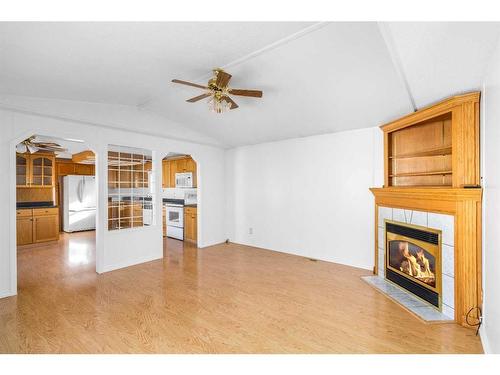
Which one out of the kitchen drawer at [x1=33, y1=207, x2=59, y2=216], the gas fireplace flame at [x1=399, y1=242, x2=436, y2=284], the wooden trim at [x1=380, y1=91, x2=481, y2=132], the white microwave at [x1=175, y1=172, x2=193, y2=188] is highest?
the wooden trim at [x1=380, y1=91, x2=481, y2=132]

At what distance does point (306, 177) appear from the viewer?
190 inches

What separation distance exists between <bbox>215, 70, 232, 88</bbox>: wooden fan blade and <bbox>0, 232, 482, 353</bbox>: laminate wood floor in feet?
8.07

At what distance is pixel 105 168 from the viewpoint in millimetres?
4035

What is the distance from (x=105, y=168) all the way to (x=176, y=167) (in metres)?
2.91

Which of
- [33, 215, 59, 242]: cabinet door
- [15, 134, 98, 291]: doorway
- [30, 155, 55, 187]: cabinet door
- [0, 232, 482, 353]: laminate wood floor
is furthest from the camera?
[30, 155, 55, 187]: cabinet door

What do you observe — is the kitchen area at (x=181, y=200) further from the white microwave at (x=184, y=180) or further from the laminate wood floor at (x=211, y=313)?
the laminate wood floor at (x=211, y=313)

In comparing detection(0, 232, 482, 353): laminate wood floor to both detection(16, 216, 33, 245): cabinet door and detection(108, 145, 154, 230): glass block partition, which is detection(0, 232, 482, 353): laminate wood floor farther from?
detection(16, 216, 33, 245): cabinet door

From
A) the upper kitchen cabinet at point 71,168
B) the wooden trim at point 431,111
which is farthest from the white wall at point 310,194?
the upper kitchen cabinet at point 71,168

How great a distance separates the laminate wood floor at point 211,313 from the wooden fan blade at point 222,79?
2459 millimetres

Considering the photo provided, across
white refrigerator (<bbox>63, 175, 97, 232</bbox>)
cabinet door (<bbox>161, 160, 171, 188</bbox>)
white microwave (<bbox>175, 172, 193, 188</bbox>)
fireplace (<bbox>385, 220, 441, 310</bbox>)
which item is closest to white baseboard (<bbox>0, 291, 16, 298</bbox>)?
white microwave (<bbox>175, 172, 193, 188</bbox>)

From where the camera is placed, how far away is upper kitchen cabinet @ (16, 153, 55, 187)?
19.9 ft

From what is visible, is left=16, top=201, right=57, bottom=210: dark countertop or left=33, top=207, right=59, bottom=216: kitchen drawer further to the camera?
left=16, top=201, right=57, bottom=210: dark countertop

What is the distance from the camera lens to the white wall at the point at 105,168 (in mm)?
3100
